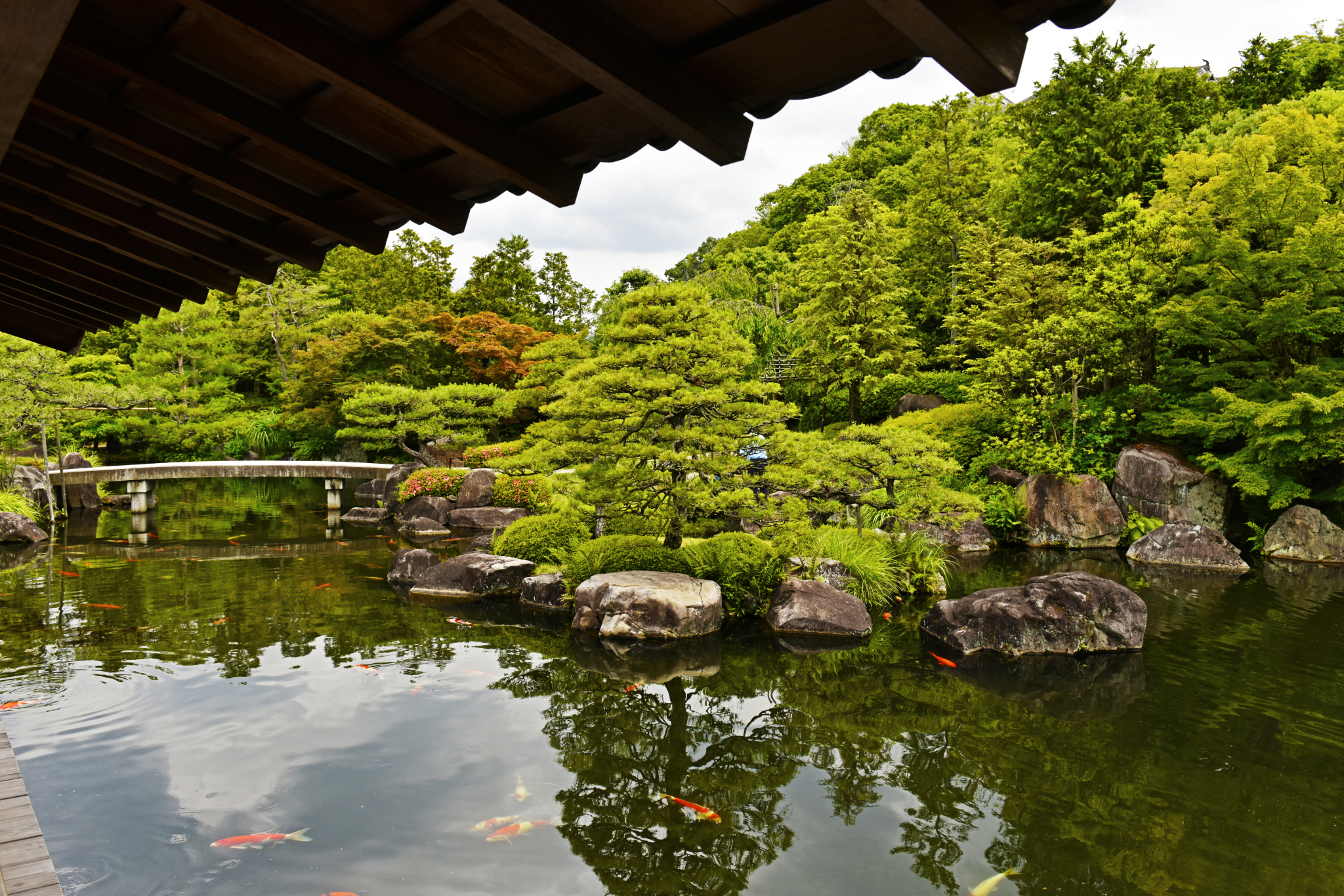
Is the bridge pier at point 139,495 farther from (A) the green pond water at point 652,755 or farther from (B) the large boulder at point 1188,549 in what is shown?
(B) the large boulder at point 1188,549

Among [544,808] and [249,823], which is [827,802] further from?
[249,823]

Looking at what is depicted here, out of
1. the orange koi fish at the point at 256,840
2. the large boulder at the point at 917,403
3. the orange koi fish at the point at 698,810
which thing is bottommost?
the orange koi fish at the point at 698,810

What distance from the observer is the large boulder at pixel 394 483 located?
56.5 feet

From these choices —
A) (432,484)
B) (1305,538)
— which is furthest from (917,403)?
(432,484)

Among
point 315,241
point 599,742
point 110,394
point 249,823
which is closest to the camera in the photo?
point 315,241

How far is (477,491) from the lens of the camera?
1647 centimetres

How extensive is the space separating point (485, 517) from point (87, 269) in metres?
12.5

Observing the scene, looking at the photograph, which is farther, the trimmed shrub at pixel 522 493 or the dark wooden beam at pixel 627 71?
the trimmed shrub at pixel 522 493

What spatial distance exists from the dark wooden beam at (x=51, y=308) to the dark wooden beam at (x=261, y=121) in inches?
113

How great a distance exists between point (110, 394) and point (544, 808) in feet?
50.0

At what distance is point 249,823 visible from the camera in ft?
14.2

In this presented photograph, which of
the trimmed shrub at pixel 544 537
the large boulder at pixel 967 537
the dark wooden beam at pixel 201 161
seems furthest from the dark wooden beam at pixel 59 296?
the large boulder at pixel 967 537

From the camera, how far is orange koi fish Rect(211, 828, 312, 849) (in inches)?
163

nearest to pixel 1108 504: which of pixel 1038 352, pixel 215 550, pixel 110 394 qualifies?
pixel 1038 352
